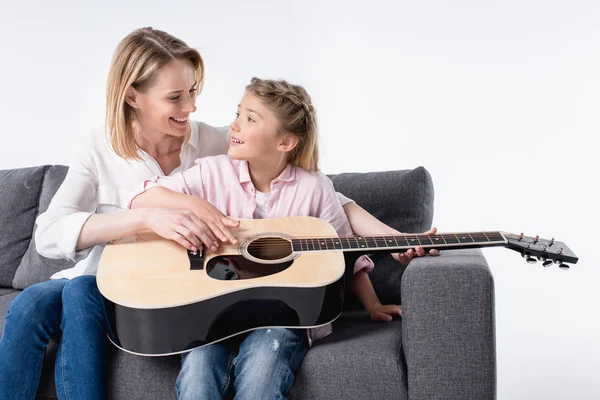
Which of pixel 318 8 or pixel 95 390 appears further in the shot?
pixel 318 8

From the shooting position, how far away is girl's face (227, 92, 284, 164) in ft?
5.92

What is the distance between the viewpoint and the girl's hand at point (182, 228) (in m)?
1.56

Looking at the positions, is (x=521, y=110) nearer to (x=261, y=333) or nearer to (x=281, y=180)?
(x=281, y=180)

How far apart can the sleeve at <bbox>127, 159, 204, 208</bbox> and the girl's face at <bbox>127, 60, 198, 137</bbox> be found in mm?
179

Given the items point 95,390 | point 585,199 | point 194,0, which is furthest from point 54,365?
point 585,199

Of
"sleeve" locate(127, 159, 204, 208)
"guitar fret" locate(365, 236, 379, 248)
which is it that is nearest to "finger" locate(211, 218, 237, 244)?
"sleeve" locate(127, 159, 204, 208)

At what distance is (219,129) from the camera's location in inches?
85.2

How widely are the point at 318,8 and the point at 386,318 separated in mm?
2068

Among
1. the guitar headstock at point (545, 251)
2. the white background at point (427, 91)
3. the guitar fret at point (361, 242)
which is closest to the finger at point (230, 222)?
the guitar fret at point (361, 242)

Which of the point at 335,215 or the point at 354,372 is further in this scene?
the point at 335,215

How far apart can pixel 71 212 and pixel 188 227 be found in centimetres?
41

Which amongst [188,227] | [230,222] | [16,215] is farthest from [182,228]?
[16,215]

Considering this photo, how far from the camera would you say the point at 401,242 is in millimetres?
1569

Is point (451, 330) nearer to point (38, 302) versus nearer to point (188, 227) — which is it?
point (188, 227)
